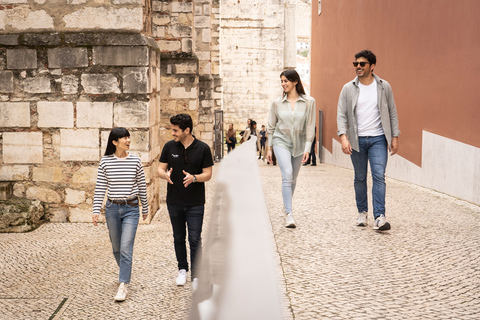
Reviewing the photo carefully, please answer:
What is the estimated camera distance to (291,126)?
5863 mm

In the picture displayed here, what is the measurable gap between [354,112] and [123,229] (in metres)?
2.67

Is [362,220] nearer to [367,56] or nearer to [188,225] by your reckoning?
[367,56]

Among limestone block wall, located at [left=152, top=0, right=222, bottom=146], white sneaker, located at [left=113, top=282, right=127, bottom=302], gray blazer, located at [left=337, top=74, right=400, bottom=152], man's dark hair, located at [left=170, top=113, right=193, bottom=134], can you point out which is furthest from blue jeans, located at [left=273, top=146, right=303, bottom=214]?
limestone block wall, located at [left=152, top=0, right=222, bottom=146]

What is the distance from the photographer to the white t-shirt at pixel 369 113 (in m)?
5.75

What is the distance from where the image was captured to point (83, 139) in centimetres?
692

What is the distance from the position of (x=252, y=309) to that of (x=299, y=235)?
5.06 meters

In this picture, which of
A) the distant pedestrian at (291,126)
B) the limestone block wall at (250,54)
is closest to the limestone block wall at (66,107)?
the distant pedestrian at (291,126)

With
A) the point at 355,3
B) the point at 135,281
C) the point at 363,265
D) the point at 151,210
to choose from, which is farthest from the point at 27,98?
the point at 355,3

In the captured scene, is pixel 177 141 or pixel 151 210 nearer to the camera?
pixel 177 141

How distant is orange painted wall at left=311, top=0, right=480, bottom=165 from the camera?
321 inches

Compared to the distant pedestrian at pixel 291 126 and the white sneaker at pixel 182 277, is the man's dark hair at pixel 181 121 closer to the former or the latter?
the white sneaker at pixel 182 277

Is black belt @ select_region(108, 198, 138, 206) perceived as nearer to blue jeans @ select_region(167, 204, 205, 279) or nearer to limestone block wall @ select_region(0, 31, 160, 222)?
blue jeans @ select_region(167, 204, 205, 279)

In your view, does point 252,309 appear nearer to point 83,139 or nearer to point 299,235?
point 299,235

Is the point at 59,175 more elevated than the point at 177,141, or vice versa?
the point at 177,141
